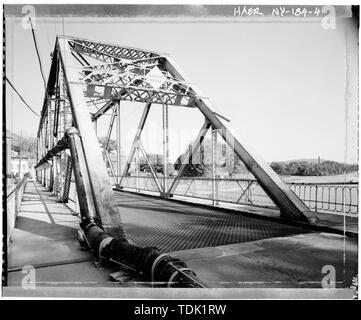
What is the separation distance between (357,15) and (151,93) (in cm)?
663

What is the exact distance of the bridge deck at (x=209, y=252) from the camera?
3.24 m

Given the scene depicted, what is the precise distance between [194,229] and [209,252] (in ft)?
5.68

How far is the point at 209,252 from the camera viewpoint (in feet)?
13.8

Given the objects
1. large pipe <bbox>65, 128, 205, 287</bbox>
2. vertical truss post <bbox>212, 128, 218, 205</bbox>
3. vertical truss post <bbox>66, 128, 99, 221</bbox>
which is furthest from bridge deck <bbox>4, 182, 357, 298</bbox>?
vertical truss post <bbox>212, 128, 218, 205</bbox>

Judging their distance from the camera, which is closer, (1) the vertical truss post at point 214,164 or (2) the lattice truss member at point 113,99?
(2) the lattice truss member at point 113,99

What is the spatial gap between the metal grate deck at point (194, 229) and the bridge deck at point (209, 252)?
0.06ft

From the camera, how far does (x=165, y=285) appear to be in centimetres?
279

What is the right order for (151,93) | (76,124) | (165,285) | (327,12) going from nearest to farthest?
(165,285) → (327,12) → (76,124) → (151,93)

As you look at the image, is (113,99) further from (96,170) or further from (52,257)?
(52,257)

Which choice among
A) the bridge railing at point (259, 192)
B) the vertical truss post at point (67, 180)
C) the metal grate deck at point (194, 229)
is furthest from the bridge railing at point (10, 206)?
the bridge railing at point (259, 192)

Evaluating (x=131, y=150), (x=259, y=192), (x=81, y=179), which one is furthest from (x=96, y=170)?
(x=131, y=150)

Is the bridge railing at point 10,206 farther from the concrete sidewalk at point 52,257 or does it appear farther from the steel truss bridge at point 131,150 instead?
the steel truss bridge at point 131,150
